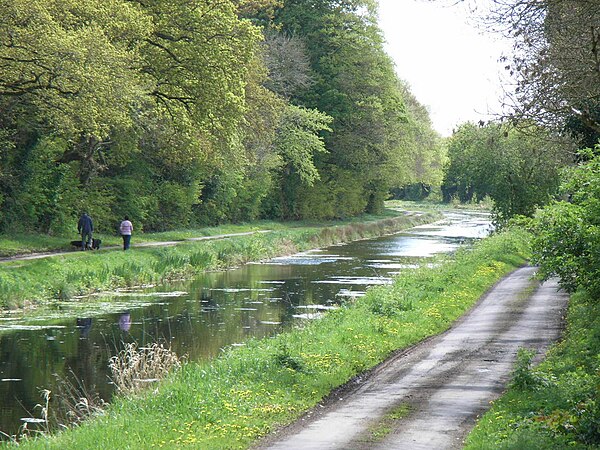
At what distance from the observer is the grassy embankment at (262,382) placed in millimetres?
13094

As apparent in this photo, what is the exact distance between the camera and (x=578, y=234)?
17.3m

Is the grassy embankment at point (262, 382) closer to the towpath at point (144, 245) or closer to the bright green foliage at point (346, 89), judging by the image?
the towpath at point (144, 245)

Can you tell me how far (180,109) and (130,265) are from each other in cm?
808

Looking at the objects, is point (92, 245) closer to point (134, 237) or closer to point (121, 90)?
point (134, 237)

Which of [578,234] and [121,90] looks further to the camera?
[121,90]

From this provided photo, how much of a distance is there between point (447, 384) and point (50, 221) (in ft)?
A: 93.5

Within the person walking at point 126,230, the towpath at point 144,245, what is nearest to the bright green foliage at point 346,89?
the towpath at point 144,245

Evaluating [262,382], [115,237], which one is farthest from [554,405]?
[115,237]

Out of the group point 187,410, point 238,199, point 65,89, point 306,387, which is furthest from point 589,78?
point 238,199

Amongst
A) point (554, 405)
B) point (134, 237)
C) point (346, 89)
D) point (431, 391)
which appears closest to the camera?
point (554, 405)

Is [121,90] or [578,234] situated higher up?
[121,90]

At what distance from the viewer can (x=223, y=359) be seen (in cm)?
1914

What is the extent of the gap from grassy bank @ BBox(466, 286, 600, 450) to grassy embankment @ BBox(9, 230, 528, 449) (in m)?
3.38

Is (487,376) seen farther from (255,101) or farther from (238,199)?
(238,199)
